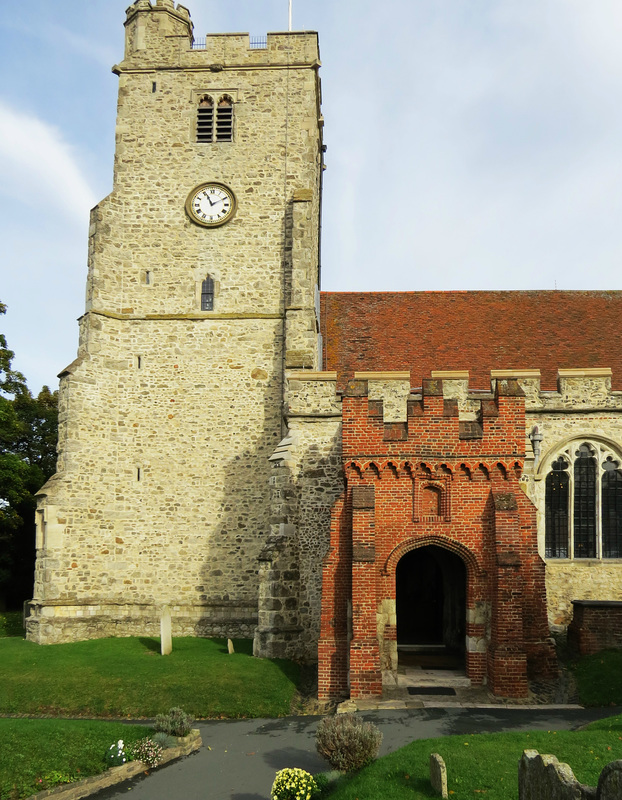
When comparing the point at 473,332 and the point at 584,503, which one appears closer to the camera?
the point at 584,503

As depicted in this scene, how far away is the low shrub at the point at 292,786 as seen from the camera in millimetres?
8586

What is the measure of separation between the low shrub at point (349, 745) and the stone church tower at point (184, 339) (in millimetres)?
9995

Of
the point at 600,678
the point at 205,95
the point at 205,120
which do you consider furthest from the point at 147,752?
the point at 205,95

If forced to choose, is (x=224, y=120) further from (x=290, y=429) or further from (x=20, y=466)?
(x=20, y=466)

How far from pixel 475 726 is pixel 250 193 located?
16116 mm

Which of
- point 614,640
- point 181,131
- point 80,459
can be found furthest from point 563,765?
point 181,131

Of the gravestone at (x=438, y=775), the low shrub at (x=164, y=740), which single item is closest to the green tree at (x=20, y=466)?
the low shrub at (x=164, y=740)

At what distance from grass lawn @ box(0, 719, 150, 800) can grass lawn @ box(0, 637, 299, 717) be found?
1.98 m

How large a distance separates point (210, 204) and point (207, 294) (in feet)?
9.22

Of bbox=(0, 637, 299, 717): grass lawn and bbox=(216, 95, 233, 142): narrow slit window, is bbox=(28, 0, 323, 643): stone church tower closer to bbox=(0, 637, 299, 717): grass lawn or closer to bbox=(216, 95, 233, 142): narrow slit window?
bbox=(216, 95, 233, 142): narrow slit window

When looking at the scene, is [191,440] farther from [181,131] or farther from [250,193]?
[181,131]

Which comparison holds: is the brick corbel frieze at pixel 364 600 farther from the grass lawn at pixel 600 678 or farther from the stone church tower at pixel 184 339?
the stone church tower at pixel 184 339

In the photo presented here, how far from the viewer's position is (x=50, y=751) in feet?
33.1

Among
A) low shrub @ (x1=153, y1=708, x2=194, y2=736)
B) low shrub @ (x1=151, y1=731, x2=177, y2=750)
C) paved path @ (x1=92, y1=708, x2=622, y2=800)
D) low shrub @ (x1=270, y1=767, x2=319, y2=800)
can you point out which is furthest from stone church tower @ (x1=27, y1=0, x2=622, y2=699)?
low shrub @ (x1=270, y1=767, x2=319, y2=800)
